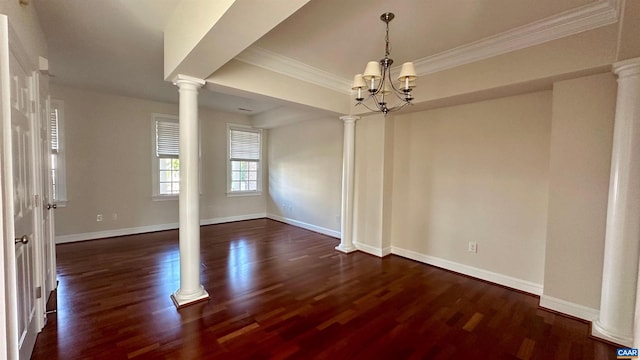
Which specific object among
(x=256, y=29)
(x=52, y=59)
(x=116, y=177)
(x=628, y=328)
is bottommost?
(x=628, y=328)

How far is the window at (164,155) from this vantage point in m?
5.37

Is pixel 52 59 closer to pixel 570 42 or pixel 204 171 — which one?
pixel 204 171

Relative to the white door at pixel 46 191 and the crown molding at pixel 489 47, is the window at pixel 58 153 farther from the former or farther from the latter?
the crown molding at pixel 489 47

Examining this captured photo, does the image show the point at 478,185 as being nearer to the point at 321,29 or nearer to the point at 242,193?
the point at 321,29

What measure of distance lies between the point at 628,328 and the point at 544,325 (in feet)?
A: 1.70

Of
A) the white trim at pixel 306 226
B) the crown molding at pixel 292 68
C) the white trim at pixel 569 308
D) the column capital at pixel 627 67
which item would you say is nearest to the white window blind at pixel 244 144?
the white trim at pixel 306 226

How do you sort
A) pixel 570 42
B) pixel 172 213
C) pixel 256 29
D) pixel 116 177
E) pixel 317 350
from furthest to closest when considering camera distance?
pixel 172 213 < pixel 116 177 < pixel 570 42 < pixel 317 350 < pixel 256 29

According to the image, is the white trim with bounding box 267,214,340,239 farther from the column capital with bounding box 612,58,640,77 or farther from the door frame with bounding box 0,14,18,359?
the door frame with bounding box 0,14,18,359

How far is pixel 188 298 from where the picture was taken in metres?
2.64

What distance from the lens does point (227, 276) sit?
130 inches

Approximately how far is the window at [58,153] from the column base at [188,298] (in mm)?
3380

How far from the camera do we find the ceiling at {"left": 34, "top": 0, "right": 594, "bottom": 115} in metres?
2.12

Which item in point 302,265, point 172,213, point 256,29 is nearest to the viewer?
point 256,29

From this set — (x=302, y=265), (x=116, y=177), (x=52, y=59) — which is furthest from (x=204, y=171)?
(x=302, y=265)
